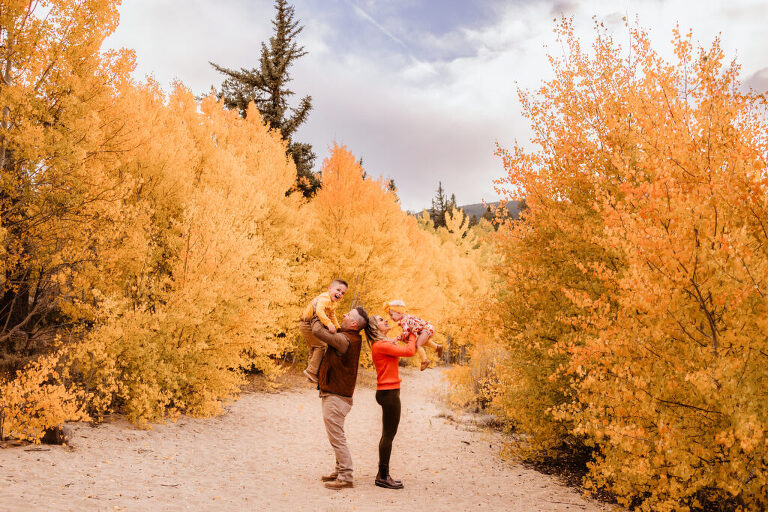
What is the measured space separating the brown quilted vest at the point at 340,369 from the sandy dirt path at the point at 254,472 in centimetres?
119

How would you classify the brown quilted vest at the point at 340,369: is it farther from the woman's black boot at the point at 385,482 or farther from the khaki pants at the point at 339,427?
the woman's black boot at the point at 385,482

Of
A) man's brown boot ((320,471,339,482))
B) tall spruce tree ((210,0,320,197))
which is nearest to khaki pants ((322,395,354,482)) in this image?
man's brown boot ((320,471,339,482))

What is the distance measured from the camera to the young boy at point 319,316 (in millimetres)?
5527

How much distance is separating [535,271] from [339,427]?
401cm

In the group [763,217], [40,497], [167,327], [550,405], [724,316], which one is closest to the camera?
[724,316]

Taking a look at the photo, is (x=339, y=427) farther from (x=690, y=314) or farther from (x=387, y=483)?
(x=690, y=314)

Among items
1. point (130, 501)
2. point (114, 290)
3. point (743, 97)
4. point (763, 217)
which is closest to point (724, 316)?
point (763, 217)

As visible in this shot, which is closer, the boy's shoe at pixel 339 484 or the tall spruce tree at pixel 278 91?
the boy's shoe at pixel 339 484

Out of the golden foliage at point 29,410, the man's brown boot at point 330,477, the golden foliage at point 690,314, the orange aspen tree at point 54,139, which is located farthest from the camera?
the orange aspen tree at point 54,139

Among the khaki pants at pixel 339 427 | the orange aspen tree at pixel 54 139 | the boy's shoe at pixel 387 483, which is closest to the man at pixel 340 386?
the khaki pants at pixel 339 427

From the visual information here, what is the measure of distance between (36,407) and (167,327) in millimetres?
3335

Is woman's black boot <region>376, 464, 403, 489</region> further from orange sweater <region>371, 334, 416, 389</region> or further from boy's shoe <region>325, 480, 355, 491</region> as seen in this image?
orange sweater <region>371, 334, 416, 389</region>

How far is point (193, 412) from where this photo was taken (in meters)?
10.4

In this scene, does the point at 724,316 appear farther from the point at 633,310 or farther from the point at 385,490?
the point at 385,490
